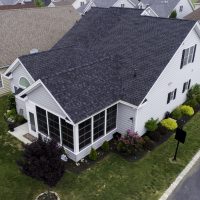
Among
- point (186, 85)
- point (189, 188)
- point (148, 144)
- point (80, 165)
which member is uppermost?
point (186, 85)

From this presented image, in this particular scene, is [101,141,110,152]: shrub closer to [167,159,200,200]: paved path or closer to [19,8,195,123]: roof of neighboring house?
[19,8,195,123]: roof of neighboring house

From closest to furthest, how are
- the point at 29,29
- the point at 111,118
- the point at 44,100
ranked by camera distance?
the point at 44,100
the point at 111,118
the point at 29,29

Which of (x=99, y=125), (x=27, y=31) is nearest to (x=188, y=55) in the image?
(x=99, y=125)

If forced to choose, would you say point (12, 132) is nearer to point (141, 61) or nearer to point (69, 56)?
point (69, 56)

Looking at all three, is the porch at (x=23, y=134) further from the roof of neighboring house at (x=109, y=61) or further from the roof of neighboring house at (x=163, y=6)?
the roof of neighboring house at (x=163, y=6)

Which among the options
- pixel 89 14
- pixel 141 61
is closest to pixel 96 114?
pixel 141 61

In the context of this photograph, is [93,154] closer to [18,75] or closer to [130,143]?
[130,143]
